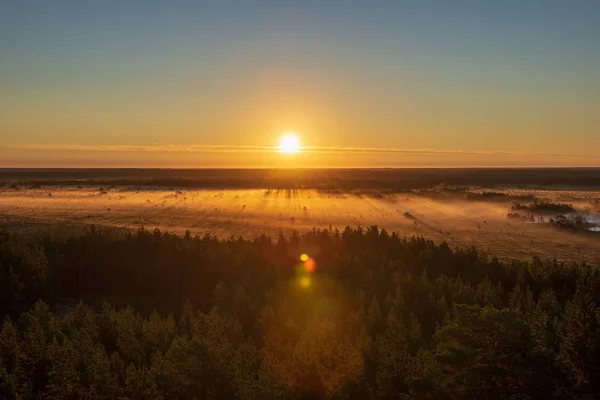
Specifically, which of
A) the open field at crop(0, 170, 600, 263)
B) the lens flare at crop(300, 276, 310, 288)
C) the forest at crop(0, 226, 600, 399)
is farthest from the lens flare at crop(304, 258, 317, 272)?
the open field at crop(0, 170, 600, 263)

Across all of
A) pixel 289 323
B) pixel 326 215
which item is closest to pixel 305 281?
pixel 289 323

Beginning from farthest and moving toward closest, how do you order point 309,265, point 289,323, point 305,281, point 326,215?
point 326,215, point 309,265, point 305,281, point 289,323

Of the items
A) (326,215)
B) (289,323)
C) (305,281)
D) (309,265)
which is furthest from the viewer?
(326,215)

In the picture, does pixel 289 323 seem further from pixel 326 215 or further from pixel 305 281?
pixel 326 215

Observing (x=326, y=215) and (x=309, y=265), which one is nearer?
(x=309, y=265)

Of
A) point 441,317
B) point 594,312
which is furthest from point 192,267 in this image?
point 594,312

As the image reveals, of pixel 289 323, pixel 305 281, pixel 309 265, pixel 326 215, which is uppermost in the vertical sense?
pixel 326 215

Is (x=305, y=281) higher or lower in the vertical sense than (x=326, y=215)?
lower

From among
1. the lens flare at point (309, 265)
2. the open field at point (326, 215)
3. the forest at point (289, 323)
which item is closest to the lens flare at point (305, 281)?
the forest at point (289, 323)

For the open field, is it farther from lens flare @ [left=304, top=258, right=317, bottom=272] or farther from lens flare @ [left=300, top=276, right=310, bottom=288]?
lens flare @ [left=300, top=276, right=310, bottom=288]
